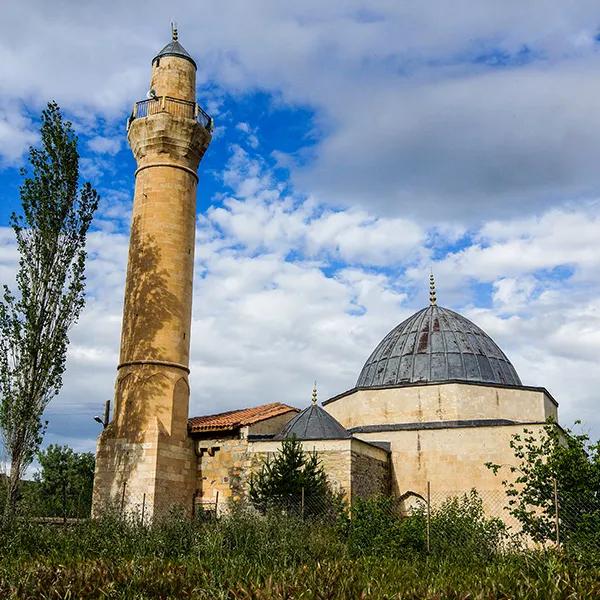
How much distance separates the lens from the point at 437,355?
64.2 feet

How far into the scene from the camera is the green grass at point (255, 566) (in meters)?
6.15

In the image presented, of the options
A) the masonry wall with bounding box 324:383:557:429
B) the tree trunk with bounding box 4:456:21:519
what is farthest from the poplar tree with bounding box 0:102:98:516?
the masonry wall with bounding box 324:383:557:429

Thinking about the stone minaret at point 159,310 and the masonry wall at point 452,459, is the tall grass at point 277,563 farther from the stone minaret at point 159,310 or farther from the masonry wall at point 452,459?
the masonry wall at point 452,459

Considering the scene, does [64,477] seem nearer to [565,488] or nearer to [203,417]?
[203,417]

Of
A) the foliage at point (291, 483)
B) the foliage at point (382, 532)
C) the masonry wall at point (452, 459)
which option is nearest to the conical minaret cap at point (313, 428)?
the foliage at point (291, 483)

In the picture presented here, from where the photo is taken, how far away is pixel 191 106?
17.9 meters

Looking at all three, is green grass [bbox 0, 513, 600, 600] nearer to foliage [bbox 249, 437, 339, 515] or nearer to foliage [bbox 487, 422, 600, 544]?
foliage [bbox 487, 422, 600, 544]

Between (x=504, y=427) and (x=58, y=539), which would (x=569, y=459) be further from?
(x=58, y=539)

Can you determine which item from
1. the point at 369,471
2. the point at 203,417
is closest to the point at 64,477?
the point at 203,417

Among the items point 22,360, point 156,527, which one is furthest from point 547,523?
point 22,360

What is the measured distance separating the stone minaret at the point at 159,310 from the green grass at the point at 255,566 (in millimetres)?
4197

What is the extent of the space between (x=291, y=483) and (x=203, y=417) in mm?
4206

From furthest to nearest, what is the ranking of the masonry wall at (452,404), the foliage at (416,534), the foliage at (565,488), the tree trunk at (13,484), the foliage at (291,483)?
the masonry wall at (452,404) < the foliage at (291,483) < the tree trunk at (13,484) < the foliage at (565,488) < the foliage at (416,534)

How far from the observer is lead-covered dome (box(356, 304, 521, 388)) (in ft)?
63.2
